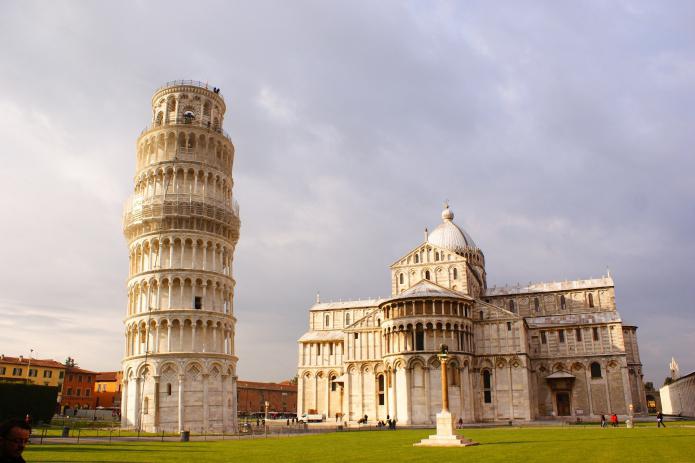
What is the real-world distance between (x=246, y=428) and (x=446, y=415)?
83.9ft

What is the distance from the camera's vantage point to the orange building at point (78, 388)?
98.8 metres

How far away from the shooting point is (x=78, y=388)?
3974 inches

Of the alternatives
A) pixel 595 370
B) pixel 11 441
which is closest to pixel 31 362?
pixel 595 370

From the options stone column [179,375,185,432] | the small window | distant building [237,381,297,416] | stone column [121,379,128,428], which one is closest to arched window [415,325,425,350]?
the small window

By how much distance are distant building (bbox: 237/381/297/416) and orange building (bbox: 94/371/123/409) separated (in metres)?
22.0

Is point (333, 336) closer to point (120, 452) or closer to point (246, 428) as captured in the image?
point (246, 428)

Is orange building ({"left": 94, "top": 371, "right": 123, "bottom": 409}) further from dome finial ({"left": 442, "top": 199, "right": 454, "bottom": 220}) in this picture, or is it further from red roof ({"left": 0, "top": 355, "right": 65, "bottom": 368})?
dome finial ({"left": 442, "top": 199, "right": 454, "bottom": 220})

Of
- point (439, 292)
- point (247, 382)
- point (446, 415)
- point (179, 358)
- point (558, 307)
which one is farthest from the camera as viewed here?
point (247, 382)

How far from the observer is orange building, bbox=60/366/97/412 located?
98.8m

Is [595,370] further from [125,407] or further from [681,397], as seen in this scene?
[125,407]

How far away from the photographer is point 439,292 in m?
66.4

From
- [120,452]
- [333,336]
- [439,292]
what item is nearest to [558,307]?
[439,292]

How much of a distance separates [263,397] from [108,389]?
30673 millimetres

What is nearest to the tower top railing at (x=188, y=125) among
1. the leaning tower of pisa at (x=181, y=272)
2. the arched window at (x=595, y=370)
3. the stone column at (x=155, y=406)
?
the leaning tower of pisa at (x=181, y=272)
